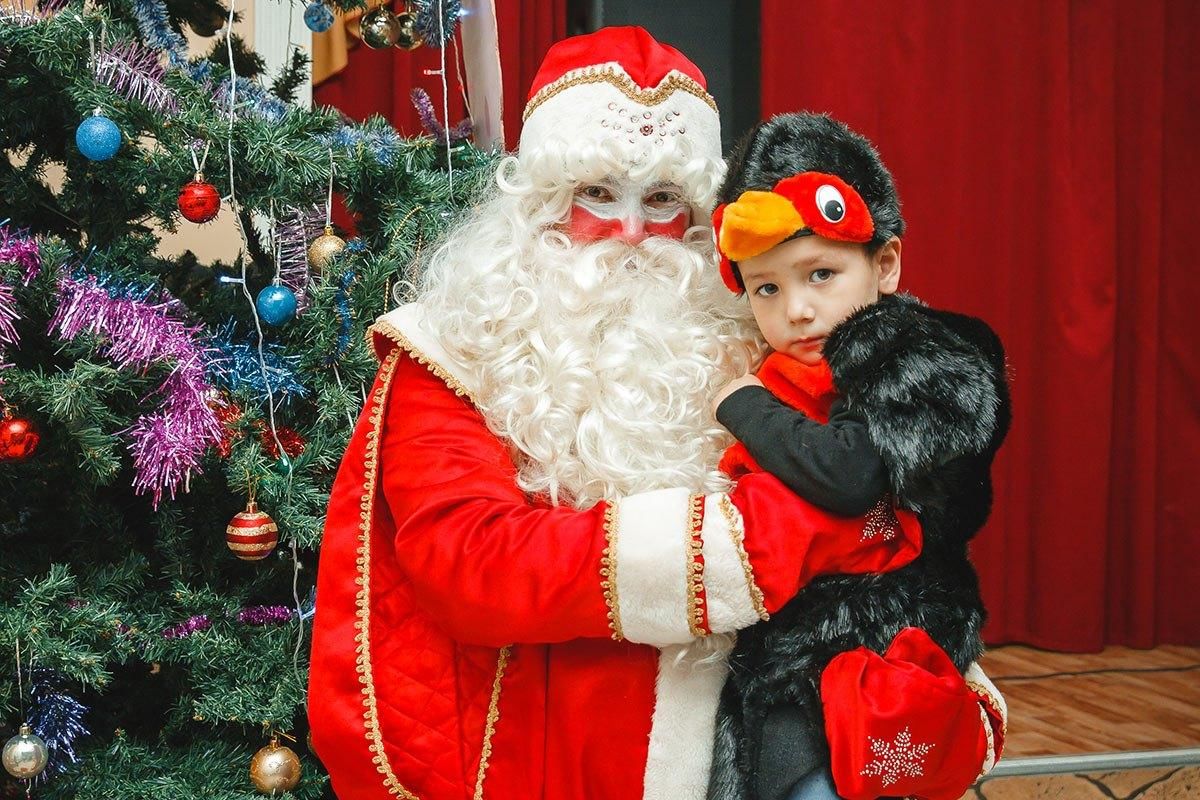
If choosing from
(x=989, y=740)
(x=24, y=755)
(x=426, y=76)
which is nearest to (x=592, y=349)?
(x=989, y=740)

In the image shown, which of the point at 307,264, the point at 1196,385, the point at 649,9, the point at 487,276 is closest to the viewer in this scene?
the point at 487,276

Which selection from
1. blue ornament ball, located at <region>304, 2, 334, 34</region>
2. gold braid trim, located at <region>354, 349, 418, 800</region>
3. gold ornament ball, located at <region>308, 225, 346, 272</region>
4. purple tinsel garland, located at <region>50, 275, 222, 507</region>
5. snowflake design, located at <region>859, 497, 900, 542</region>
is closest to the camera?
snowflake design, located at <region>859, 497, 900, 542</region>

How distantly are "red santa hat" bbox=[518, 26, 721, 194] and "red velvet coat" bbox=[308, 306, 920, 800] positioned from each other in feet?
1.19

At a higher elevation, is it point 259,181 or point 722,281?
point 259,181

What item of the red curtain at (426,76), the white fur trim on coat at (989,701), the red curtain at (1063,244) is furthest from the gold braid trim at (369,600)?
the red curtain at (1063,244)

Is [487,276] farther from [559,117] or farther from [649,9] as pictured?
[649,9]

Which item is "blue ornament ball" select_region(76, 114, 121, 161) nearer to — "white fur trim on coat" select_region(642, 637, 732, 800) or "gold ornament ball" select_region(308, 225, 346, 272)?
"gold ornament ball" select_region(308, 225, 346, 272)

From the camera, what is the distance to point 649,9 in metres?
3.39

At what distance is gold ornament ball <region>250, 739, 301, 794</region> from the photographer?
1.86 meters

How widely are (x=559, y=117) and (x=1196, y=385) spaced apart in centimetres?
352

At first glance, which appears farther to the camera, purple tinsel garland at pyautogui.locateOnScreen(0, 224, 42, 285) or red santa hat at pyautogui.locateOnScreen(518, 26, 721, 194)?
purple tinsel garland at pyautogui.locateOnScreen(0, 224, 42, 285)


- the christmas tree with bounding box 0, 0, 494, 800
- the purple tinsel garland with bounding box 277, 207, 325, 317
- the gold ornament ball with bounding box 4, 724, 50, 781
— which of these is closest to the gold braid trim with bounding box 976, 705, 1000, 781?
the christmas tree with bounding box 0, 0, 494, 800

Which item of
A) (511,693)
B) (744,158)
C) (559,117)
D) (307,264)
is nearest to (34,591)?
(307,264)

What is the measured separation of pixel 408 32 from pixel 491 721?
145 centimetres
